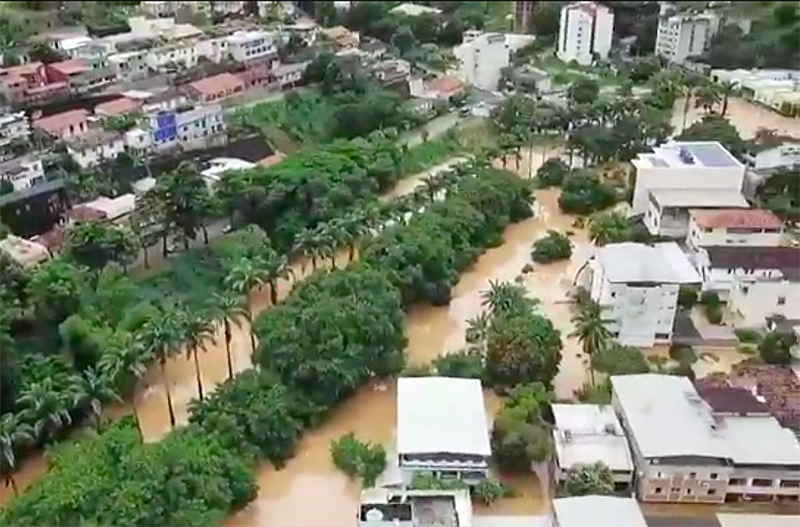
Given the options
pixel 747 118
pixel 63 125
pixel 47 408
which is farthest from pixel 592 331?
pixel 63 125

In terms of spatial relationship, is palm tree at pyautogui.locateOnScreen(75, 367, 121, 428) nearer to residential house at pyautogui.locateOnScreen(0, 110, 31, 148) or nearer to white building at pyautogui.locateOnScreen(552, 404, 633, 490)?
white building at pyautogui.locateOnScreen(552, 404, 633, 490)

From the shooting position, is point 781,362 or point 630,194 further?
point 630,194

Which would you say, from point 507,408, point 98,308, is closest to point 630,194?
point 507,408

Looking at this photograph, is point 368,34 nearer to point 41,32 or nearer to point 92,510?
point 41,32

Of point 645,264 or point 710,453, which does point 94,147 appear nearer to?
point 645,264

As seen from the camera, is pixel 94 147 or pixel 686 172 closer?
pixel 686 172

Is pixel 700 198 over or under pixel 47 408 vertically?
over
